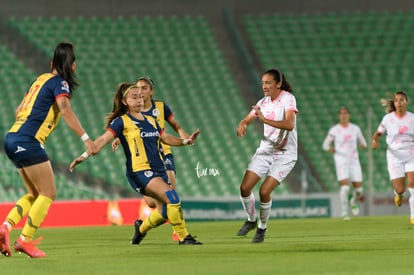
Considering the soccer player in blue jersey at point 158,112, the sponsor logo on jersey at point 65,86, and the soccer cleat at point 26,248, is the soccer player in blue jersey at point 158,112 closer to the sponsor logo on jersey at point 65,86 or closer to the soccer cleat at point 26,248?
the sponsor logo on jersey at point 65,86

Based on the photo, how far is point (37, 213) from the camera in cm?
1144

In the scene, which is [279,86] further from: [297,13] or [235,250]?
[297,13]

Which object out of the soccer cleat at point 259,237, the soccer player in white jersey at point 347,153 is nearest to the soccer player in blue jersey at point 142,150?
the soccer cleat at point 259,237

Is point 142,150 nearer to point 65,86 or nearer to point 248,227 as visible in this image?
point 65,86

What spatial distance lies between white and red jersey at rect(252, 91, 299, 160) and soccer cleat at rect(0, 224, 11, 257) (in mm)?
3760

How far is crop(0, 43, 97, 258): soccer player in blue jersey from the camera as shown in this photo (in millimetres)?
11406

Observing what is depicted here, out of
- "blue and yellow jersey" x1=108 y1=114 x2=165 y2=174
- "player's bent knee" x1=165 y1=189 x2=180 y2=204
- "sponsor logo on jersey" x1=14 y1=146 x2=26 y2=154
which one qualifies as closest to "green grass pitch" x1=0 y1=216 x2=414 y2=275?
"player's bent knee" x1=165 y1=189 x2=180 y2=204

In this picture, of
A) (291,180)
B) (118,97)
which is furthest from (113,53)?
(118,97)

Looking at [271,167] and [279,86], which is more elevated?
[279,86]

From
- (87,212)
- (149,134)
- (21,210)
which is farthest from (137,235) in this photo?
(87,212)

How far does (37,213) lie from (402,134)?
30.9ft

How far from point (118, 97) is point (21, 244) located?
2.65 metres

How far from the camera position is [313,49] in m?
34.0

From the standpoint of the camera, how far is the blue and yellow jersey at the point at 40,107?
37.7 feet
